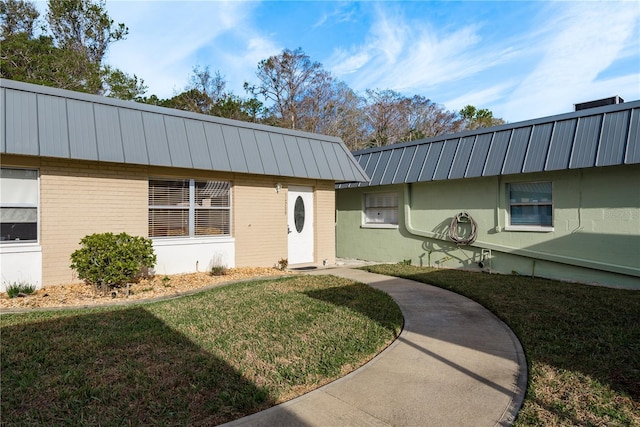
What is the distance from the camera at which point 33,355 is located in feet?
13.0

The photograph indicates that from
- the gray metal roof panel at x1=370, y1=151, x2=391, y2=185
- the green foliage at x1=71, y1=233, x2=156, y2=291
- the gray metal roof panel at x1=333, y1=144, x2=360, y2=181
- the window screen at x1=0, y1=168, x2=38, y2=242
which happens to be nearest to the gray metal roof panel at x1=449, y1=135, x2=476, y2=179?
the gray metal roof panel at x1=370, y1=151, x2=391, y2=185

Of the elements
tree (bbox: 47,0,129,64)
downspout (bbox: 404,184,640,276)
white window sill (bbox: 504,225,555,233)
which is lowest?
downspout (bbox: 404,184,640,276)

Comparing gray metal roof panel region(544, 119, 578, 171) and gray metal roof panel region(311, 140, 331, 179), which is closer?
gray metal roof panel region(544, 119, 578, 171)

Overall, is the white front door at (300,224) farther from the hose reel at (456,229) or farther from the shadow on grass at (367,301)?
the hose reel at (456,229)

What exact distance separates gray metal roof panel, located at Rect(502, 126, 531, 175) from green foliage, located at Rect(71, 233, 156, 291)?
829cm

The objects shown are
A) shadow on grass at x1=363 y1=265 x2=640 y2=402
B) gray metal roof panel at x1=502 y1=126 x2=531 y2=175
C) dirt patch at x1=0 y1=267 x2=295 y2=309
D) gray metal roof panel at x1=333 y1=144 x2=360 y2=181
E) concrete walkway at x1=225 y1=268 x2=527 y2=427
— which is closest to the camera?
concrete walkway at x1=225 y1=268 x2=527 y2=427

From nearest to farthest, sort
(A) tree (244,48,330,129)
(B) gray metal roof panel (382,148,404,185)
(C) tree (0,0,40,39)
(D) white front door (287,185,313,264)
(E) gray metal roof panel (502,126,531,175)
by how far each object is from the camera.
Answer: (E) gray metal roof panel (502,126,531,175) < (D) white front door (287,185,313,264) < (B) gray metal roof panel (382,148,404,185) < (C) tree (0,0,40,39) < (A) tree (244,48,330,129)

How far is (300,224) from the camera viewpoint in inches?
429

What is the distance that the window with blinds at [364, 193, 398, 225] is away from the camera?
12.2 m

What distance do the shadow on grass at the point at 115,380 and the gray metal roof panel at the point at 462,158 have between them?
26.1ft

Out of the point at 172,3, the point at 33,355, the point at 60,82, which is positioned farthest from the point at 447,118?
the point at 33,355

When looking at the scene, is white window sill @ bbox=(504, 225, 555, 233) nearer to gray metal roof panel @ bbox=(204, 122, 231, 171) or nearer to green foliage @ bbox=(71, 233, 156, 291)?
gray metal roof panel @ bbox=(204, 122, 231, 171)

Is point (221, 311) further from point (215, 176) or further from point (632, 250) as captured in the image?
point (632, 250)

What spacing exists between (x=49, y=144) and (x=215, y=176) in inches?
132
